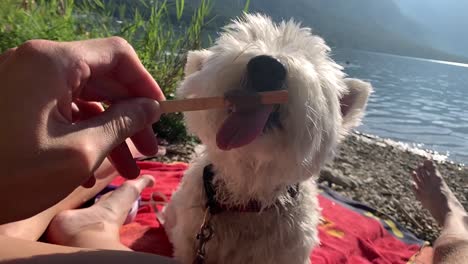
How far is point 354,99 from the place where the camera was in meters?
2.03

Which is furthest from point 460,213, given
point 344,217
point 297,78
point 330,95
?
point 297,78

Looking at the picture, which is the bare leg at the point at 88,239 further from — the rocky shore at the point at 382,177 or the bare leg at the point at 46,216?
the rocky shore at the point at 382,177

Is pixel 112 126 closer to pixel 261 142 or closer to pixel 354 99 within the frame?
pixel 261 142

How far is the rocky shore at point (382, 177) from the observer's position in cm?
438

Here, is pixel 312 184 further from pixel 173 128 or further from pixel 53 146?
pixel 173 128

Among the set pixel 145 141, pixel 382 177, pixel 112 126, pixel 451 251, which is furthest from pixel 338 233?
pixel 382 177

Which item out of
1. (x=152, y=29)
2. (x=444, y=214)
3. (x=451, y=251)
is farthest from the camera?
(x=152, y=29)

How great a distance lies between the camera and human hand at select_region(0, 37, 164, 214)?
2.93 ft

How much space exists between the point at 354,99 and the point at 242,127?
0.75 meters

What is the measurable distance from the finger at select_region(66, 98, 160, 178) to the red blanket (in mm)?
1557

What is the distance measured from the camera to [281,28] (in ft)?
6.31

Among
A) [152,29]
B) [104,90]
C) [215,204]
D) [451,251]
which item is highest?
[104,90]

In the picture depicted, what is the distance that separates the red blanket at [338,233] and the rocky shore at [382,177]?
44 cm

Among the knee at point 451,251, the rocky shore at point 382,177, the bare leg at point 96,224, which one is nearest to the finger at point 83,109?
the bare leg at point 96,224
